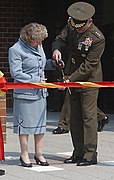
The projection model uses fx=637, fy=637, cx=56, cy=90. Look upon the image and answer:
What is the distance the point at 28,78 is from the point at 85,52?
0.84m

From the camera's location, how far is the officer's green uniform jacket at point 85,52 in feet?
27.2

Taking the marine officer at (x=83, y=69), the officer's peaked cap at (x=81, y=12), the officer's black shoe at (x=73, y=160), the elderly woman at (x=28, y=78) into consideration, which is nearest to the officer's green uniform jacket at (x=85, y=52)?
the marine officer at (x=83, y=69)

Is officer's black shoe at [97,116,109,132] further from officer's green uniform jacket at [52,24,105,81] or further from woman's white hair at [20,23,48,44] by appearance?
woman's white hair at [20,23,48,44]

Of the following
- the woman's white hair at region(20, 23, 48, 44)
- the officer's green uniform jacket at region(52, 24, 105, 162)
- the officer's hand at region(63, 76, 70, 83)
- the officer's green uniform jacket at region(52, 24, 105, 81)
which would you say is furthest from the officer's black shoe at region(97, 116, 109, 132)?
the woman's white hair at region(20, 23, 48, 44)

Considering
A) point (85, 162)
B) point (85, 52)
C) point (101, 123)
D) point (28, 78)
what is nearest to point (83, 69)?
point (85, 52)

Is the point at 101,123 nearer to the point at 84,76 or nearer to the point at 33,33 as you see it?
the point at 84,76

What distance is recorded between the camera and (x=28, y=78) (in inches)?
321

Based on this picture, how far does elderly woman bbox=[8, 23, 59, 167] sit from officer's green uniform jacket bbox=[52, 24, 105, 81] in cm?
45

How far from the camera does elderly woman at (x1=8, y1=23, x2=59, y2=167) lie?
8.12 meters

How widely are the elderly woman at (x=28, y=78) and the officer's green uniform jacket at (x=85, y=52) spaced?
0.45 meters

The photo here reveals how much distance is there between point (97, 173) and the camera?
7.85 m

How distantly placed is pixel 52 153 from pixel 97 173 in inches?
65.7

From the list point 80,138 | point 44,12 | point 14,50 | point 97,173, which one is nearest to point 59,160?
point 80,138

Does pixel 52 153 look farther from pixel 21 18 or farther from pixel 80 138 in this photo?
pixel 21 18
